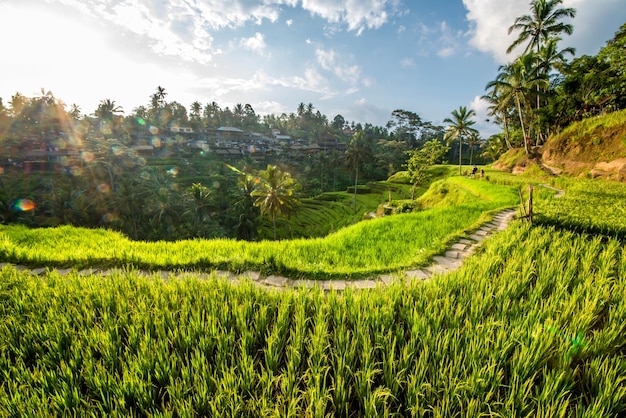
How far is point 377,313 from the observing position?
107 inches

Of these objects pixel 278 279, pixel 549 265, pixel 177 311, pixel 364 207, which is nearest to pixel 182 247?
pixel 278 279

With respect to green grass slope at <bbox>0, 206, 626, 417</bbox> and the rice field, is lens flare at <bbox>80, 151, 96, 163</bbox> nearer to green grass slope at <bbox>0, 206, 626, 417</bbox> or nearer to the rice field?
the rice field

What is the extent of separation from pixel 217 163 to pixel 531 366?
56930mm

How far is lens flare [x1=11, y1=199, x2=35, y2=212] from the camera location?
31.6 m

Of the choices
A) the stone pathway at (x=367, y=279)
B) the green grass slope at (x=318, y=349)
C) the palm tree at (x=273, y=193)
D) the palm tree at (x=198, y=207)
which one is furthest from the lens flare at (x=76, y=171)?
the green grass slope at (x=318, y=349)

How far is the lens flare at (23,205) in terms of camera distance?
104 ft

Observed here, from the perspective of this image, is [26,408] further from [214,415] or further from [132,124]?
[132,124]

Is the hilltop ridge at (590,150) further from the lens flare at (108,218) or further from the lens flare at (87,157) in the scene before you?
the lens flare at (87,157)

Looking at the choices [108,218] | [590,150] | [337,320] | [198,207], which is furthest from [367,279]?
[108,218]

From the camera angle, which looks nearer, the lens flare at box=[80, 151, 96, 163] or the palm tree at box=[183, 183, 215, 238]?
the palm tree at box=[183, 183, 215, 238]

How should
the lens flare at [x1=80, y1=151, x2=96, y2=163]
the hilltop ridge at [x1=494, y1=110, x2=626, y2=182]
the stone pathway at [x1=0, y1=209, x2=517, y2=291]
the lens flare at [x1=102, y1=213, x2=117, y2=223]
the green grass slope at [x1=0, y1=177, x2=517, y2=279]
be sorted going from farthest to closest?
A: the lens flare at [x1=80, y1=151, x2=96, y2=163], the lens flare at [x1=102, y1=213, x2=117, y2=223], the hilltop ridge at [x1=494, y1=110, x2=626, y2=182], the green grass slope at [x1=0, y1=177, x2=517, y2=279], the stone pathway at [x1=0, y1=209, x2=517, y2=291]

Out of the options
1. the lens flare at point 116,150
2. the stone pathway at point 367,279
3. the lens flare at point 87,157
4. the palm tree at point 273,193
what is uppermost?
the lens flare at point 116,150

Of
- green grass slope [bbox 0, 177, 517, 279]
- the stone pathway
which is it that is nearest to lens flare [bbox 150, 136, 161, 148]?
green grass slope [bbox 0, 177, 517, 279]

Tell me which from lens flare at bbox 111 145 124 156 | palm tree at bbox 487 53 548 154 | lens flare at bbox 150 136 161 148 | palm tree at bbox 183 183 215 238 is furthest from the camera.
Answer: lens flare at bbox 150 136 161 148
